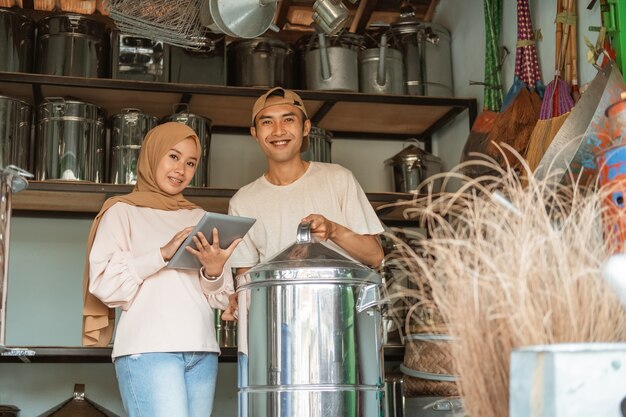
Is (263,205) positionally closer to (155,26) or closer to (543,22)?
A: (155,26)

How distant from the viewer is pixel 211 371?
268 centimetres

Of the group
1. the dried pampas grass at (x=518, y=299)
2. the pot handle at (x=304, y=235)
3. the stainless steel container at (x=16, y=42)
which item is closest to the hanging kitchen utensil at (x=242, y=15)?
the stainless steel container at (x=16, y=42)

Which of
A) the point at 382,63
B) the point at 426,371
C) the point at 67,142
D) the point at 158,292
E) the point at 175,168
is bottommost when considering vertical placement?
the point at 426,371

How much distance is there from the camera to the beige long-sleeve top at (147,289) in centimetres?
256

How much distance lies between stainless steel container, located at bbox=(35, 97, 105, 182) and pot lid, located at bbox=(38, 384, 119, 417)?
0.92m

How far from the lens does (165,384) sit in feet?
8.23

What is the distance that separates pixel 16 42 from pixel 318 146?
143 cm

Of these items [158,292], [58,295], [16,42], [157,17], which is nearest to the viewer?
[158,292]

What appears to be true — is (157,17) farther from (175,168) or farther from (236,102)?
(175,168)

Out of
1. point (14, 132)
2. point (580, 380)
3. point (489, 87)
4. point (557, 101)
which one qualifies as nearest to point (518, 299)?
point (580, 380)

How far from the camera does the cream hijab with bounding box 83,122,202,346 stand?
2.78 metres

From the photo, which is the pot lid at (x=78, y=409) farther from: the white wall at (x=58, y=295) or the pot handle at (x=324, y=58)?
the pot handle at (x=324, y=58)

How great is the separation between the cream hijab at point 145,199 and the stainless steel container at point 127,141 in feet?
3.34

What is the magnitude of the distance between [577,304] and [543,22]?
2.49m
